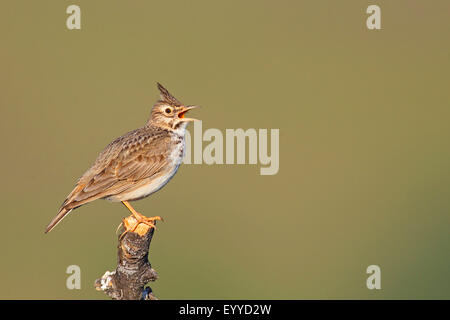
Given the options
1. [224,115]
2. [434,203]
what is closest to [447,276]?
[434,203]

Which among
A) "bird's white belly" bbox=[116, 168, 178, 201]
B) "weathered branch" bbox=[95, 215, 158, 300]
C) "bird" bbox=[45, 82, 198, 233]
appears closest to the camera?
"weathered branch" bbox=[95, 215, 158, 300]

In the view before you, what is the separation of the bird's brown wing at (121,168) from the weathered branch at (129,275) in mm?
1021

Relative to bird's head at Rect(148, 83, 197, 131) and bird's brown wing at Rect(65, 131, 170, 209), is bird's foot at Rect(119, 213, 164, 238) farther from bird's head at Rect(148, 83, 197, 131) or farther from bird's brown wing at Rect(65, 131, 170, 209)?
bird's head at Rect(148, 83, 197, 131)

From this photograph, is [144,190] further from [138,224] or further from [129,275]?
[129,275]

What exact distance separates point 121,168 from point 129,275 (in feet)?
5.76

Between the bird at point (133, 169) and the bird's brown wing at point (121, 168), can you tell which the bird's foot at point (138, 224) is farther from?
the bird's brown wing at point (121, 168)

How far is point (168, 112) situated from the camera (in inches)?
463

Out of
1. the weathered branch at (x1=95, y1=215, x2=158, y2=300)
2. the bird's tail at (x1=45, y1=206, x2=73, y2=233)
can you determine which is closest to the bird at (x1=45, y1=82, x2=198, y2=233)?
the bird's tail at (x1=45, y1=206, x2=73, y2=233)

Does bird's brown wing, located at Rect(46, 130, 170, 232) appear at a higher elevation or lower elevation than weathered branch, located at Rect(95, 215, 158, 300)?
higher

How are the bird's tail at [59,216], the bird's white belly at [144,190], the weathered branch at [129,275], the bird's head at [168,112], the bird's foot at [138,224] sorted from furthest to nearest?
the bird's head at [168,112], the bird's white belly at [144,190], the bird's tail at [59,216], the bird's foot at [138,224], the weathered branch at [129,275]

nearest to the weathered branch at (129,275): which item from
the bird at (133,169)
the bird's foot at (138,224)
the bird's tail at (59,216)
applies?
the bird's foot at (138,224)

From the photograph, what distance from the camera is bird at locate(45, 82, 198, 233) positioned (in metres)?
10.5

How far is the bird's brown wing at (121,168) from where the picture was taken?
10555 mm

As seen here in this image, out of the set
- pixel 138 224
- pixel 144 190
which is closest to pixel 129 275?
pixel 138 224
